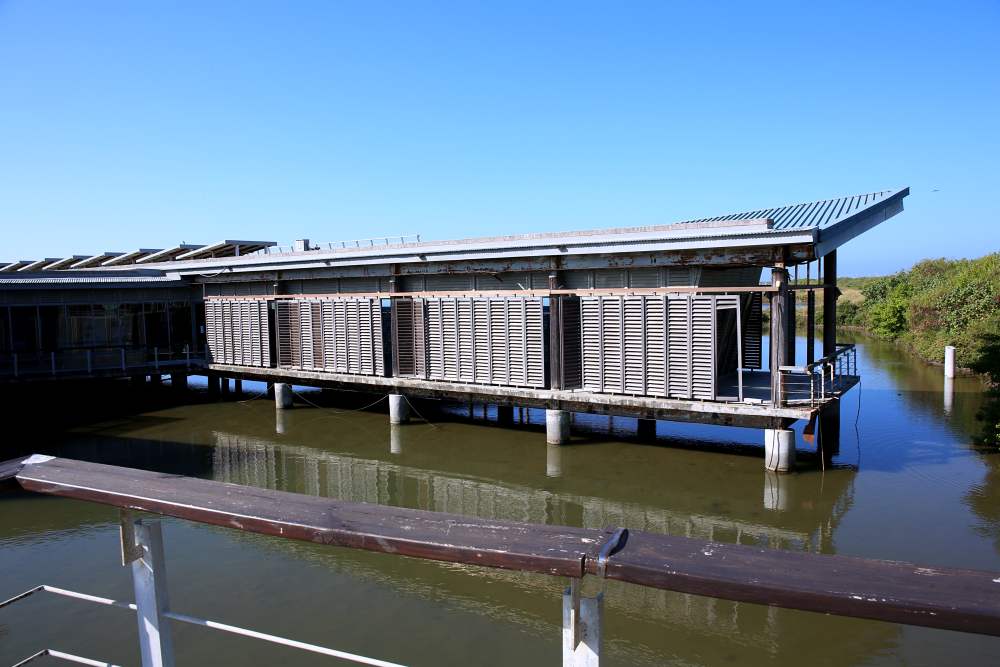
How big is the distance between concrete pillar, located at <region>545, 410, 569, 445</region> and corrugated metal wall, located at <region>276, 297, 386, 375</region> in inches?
200

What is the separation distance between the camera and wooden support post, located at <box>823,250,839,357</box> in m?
14.3

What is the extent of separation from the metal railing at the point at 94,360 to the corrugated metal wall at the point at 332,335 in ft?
13.4

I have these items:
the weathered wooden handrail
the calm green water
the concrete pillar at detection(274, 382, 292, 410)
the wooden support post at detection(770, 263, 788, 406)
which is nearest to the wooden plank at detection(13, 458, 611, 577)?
the weathered wooden handrail

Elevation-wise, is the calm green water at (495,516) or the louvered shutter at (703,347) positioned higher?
the louvered shutter at (703,347)

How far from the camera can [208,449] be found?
595 inches

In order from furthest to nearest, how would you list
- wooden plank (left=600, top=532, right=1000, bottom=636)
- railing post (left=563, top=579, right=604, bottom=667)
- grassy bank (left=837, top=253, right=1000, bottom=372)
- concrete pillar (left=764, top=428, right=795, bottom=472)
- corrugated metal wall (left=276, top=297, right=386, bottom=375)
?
grassy bank (left=837, top=253, right=1000, bottom=372) < corrugated metal wall (left=276, top=297, right=386, bottom=375) < concrete pillar (left=764, top=428, right=795, bottom=472) < railing post (left=563, top=579, right=604, bottom=667) < wooden plank (left=600, top=532, right=1000, bottom=636)

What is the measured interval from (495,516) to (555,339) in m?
4.73

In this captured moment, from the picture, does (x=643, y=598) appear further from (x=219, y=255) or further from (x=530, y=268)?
(x=219, y=255)

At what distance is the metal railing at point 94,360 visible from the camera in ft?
62.5

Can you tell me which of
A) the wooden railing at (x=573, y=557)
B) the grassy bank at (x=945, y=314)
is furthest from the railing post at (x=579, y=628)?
the grassy bank at (x=945, y=314)

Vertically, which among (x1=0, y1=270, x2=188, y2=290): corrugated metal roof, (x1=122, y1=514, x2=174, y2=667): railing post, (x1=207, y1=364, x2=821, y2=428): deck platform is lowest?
(x1=207, y1=364, x2=821, y2=428): deck platform

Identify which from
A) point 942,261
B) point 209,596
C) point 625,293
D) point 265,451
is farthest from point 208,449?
point 942,261

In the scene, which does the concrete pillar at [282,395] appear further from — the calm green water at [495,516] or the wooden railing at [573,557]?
the wooden railing at [573,557]

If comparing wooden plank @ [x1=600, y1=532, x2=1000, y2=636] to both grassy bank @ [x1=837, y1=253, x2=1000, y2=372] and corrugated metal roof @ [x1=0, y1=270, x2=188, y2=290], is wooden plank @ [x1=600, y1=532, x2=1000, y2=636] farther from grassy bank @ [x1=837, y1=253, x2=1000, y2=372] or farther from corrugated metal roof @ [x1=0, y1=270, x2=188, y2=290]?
corrugated metal roof @ [x1=0, y1=270, x2=188, y2=290]
